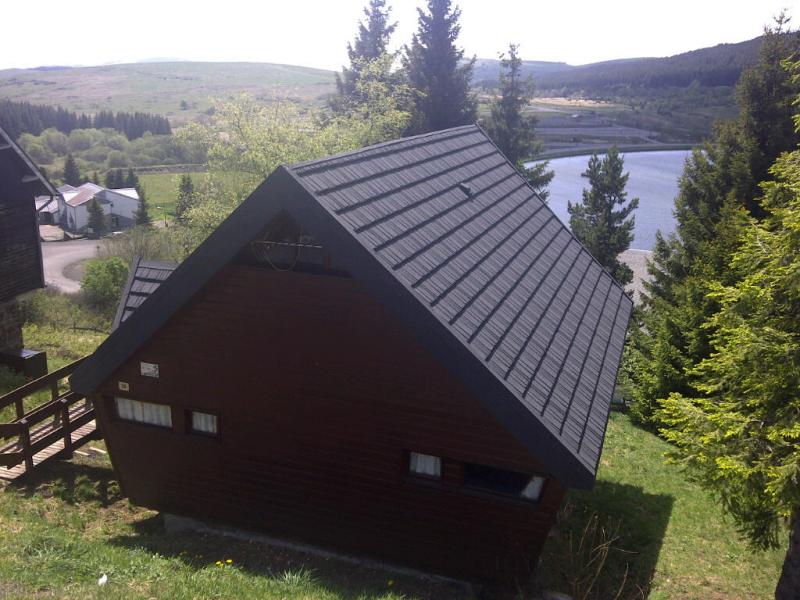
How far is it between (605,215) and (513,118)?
387 inches

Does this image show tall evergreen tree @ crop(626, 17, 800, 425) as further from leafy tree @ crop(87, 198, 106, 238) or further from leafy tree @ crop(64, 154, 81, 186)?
leafy tree @ crop(64, 154, 81, 186)

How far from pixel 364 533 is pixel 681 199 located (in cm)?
2045

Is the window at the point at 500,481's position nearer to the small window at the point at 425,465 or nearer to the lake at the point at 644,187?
the small window at the point at 425,465

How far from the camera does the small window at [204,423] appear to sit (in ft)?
29.5

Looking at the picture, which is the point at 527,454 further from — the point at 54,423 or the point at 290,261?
the point at 54,423

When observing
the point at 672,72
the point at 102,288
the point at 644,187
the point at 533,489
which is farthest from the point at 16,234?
the point at 672,72

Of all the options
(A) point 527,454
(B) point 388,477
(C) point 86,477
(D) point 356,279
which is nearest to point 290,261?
(D) point 356,279

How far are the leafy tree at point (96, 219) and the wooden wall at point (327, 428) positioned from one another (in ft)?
207

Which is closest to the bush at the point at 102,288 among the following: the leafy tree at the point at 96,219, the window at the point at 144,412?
the window at the point at 144,412

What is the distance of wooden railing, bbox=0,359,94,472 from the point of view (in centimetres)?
1022

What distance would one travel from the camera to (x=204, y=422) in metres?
9.04

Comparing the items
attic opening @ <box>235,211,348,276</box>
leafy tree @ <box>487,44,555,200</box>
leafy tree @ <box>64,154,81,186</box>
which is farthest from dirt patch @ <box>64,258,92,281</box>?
attic opening @ <box>235,211,348,276</box>

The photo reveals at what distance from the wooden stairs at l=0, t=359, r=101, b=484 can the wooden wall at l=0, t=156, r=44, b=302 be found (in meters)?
8.08

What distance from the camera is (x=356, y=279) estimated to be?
734 cm
